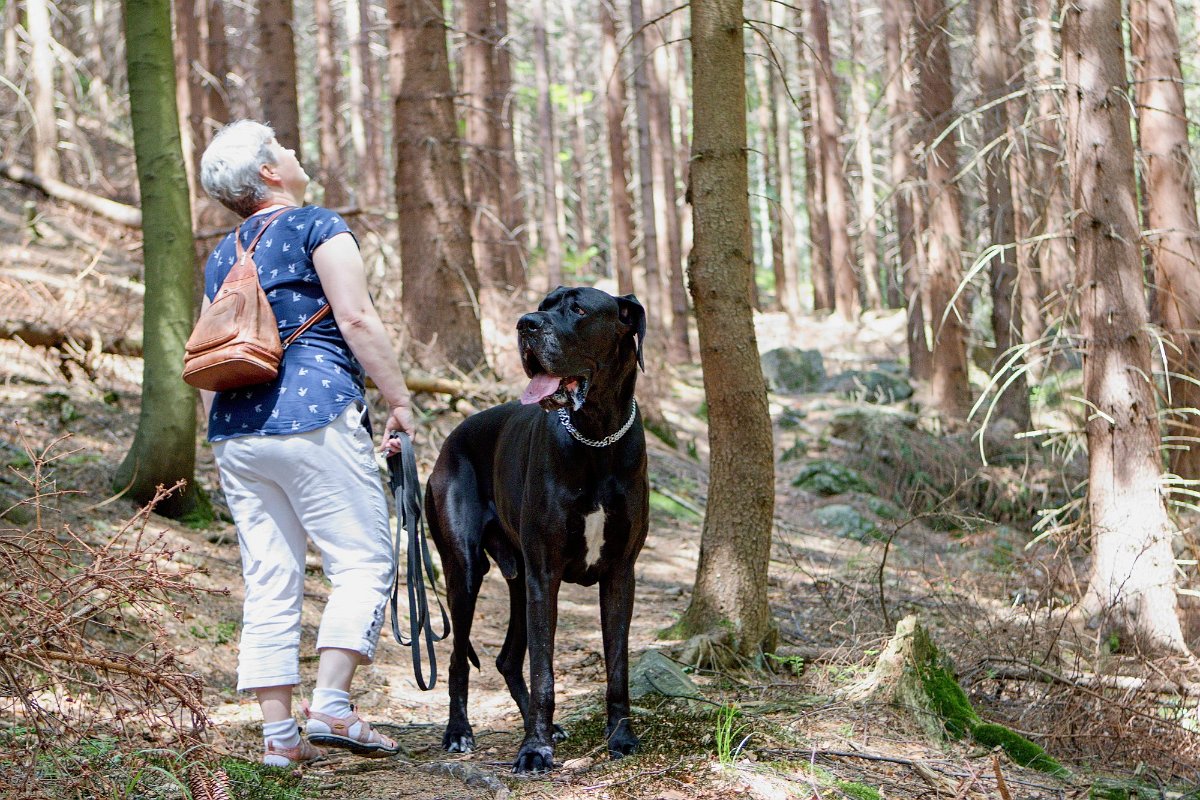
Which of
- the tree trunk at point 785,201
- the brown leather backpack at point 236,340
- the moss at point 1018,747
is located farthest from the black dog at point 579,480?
the tree trunk at point 785,201

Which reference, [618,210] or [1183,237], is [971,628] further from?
[618,210]

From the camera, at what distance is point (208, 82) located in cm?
1486

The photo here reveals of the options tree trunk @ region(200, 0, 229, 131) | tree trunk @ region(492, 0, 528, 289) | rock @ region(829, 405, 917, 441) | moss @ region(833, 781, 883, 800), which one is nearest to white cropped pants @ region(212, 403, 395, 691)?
moss @ region(833, 781, 883, 800)

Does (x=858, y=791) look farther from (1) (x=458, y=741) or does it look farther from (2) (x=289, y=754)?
(2) (x=289, y=754)

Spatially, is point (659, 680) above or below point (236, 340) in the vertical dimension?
below

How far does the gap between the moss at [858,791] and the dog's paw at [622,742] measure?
760 millimetres

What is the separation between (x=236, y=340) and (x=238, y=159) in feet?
2.47

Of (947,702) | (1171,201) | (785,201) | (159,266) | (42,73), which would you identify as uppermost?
(785,201)

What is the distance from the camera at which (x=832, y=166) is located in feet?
88.1

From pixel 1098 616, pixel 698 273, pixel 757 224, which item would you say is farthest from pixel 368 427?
pixel 757 224

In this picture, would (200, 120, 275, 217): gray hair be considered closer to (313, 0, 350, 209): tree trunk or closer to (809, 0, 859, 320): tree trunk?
(313, 0, 350, 209): tree trunk

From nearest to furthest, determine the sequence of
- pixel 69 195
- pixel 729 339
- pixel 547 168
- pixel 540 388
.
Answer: pixel 540 388
pixel 729 339
pixel 69 195
pixel 547 168

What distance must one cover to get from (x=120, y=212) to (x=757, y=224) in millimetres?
59784

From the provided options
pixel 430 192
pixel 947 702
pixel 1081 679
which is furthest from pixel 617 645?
pixel 430 192
